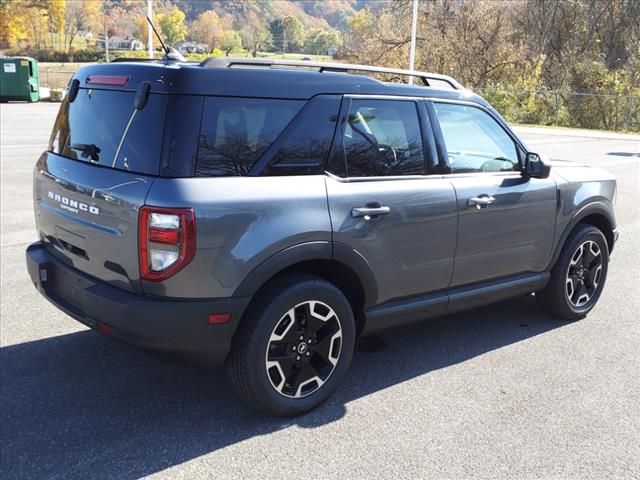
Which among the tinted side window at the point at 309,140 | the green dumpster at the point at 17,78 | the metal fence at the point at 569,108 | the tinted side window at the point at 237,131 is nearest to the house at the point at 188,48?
the green dumpster at the point at 17,78

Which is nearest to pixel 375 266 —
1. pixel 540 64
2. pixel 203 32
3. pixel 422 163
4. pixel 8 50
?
pixel 422 163

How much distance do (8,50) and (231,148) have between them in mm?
98378

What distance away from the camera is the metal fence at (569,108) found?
30.7 metres

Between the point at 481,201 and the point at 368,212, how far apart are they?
3.25 feet

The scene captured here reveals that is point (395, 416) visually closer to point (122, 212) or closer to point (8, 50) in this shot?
point (122, 212)

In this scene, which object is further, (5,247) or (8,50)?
(8,50)

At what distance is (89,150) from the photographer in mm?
3480

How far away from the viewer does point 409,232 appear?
378cm

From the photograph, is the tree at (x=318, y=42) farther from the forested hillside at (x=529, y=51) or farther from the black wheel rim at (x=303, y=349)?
the black wheel rim at (x=303, y=349)

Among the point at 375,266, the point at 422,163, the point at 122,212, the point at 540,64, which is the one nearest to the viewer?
the point at 122,212

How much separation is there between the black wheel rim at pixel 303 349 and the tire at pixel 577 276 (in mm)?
2199

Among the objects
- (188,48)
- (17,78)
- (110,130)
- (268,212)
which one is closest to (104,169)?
(110,130)

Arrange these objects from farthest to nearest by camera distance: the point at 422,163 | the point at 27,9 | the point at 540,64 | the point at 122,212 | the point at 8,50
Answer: the point at 8,50, the point at 27,9, the point at 540,64, the point at 422,163, the point at 122,212

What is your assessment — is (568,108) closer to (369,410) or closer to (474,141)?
→ (474,141)
